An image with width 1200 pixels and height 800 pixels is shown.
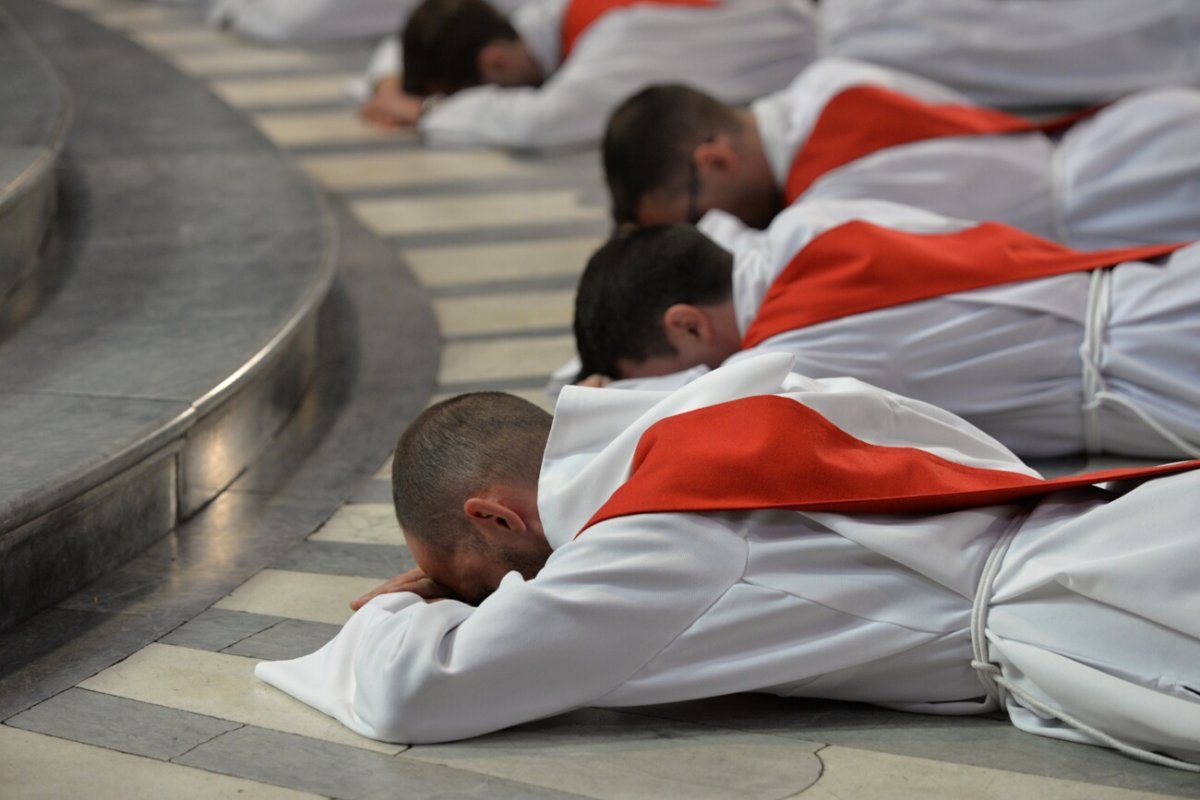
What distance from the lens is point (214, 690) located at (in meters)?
2.24

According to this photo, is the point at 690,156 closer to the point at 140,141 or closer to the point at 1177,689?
the point at 140,141

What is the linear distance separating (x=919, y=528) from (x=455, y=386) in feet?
5.38

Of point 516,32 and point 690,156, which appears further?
point 516,32

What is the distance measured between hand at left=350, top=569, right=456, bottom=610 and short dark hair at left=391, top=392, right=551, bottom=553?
0.08 m

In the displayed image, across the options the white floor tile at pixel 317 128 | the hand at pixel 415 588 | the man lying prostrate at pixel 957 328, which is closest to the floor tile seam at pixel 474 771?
the hand at pixel 415 588

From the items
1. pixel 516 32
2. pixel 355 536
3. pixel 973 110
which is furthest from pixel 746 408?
pixel 516 32

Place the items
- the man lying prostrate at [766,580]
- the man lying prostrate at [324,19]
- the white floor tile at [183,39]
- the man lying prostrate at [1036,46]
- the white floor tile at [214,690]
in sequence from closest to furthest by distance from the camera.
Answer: the man lying prostrate at [766,580]
the white floor tile at [214,690]
the man lying prostrate at [1036,46]
the man lying prostrate at [324,19]
the white floor tile at [183,39]

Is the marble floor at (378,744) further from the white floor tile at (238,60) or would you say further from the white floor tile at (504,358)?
the white floor tile at (238,60)

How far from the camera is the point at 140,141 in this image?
15.4 feet

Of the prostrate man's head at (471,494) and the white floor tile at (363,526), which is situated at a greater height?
the prostrate man's head at (471,494)

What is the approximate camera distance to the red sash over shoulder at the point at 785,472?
205cm

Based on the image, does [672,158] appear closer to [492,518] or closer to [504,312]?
[504,312]

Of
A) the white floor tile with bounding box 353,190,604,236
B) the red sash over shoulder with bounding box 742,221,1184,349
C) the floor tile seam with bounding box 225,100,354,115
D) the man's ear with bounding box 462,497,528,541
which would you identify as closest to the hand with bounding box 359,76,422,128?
the floor tile seam with bounding box 225,100,354,115

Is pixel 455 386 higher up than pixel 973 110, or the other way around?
pixel 973 110
